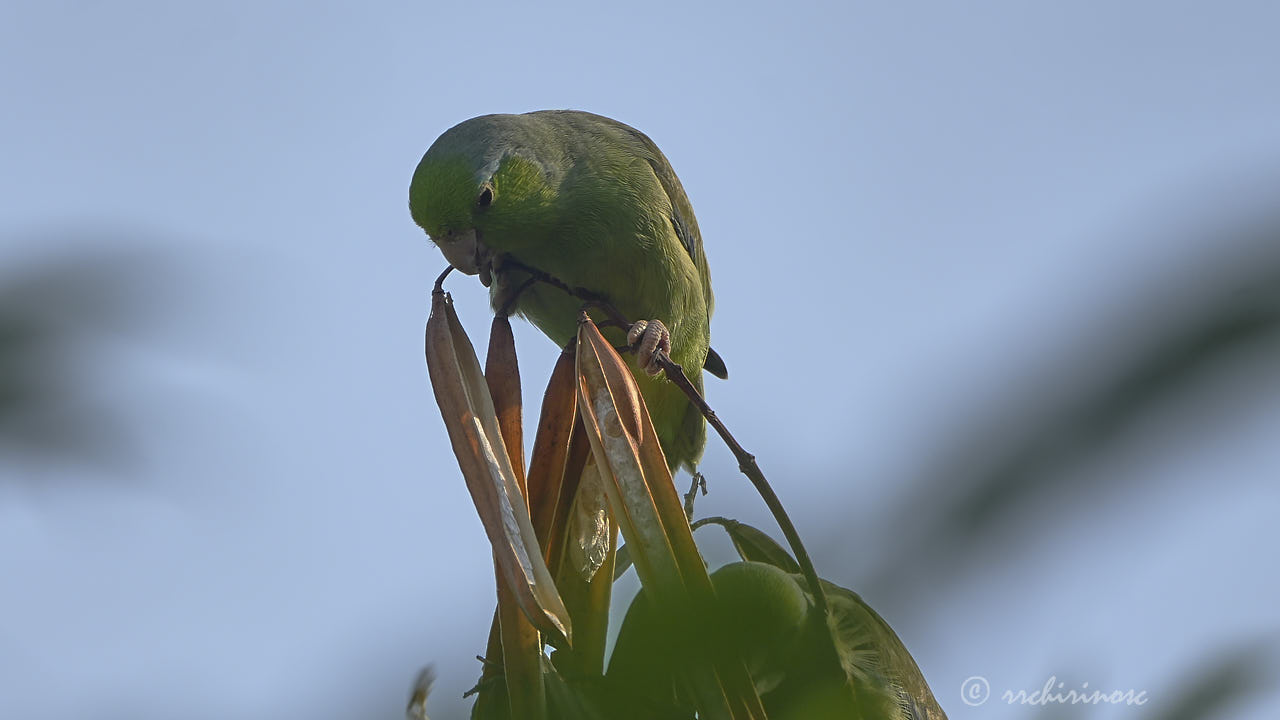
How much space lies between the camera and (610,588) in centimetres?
207

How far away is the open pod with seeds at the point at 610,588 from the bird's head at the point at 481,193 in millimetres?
1339

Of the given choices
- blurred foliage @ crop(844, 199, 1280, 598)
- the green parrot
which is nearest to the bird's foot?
the green parrot

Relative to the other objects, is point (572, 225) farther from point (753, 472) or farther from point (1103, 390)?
Answer: point (1103, 390)

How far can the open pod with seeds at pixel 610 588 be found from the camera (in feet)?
3.38

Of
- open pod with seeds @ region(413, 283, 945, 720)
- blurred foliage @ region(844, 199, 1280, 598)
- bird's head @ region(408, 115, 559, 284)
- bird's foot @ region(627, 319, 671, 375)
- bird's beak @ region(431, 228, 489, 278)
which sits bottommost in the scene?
blurred foliage @ region(844, 199, 1280, 598)

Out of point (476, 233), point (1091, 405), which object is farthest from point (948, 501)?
point (476, 233)

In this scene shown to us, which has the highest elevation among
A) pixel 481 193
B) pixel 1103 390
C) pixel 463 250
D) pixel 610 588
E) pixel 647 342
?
pixel 481 193

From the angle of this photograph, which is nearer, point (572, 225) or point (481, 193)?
point (481, 193)

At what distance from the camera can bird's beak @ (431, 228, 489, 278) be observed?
11.8ft

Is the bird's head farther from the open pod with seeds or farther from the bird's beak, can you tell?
the open pod with seeds

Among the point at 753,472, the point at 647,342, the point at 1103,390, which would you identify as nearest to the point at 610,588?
the point at 753,472

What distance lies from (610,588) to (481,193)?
188cm

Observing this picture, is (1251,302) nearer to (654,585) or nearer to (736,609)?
(736,609)

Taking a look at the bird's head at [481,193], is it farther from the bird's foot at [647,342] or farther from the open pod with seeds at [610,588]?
the open pod with seeds at [610,588]
